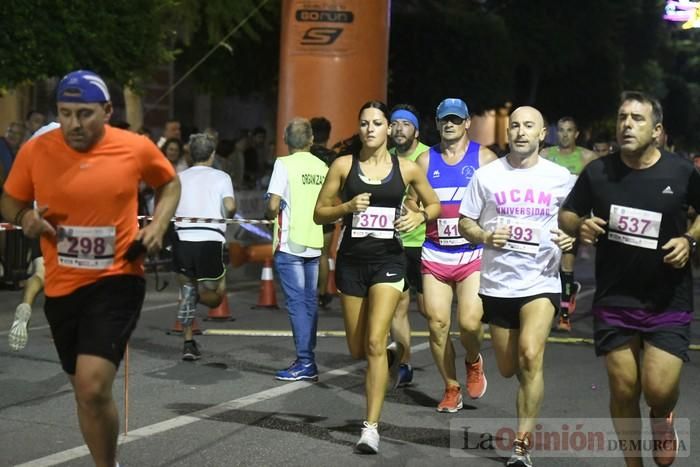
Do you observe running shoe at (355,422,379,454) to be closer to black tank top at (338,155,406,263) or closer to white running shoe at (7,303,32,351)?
black tank top at (338,155,406,263)

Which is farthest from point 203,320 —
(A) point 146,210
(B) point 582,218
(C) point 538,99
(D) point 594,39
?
(C) point 538,99

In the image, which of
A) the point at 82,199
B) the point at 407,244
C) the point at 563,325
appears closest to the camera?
the point at 82,199

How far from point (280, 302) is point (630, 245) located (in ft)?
32.1

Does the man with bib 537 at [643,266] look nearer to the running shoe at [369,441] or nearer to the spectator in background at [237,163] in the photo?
the running shoe at [369,441]

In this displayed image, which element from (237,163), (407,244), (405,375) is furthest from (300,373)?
(237,163)

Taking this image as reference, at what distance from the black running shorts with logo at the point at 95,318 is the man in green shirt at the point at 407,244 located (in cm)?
364

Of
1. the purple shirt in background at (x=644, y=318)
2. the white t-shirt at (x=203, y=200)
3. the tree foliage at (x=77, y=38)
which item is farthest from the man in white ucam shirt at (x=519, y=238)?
the tree foliage at (x=77, y=38)

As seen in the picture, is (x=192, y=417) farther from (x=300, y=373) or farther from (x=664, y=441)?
(x=664, y=441)

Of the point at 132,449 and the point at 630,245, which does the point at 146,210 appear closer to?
the point at 132,449

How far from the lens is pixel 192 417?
9070 millimetres

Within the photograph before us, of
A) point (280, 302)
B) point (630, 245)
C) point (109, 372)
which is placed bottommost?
point (280, 302)

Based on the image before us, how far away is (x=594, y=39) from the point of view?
45.4 meters

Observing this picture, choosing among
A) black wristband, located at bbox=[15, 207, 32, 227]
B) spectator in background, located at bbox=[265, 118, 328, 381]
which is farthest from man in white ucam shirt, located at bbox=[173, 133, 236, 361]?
black wristband, located at bbox=[15, 207, 32, 227]

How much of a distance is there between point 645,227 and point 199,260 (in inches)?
218
